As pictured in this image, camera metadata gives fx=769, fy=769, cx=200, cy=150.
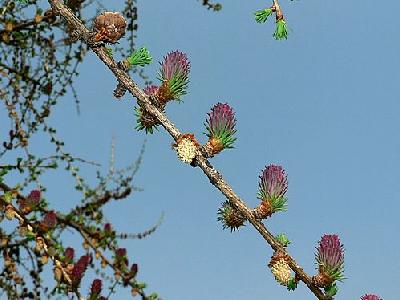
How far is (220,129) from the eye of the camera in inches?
150

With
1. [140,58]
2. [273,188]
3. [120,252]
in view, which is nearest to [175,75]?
[140,58]

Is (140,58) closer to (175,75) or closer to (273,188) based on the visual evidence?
(175,75)

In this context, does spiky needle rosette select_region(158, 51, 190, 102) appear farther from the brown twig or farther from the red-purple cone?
the red-purple cone

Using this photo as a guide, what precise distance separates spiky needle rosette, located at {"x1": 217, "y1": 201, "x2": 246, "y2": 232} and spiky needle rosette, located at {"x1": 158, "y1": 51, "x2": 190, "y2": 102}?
1.98 feet

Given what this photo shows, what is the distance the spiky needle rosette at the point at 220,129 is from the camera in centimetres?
376

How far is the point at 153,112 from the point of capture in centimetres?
376

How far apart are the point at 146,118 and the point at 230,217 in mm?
671

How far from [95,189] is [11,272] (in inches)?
36.8

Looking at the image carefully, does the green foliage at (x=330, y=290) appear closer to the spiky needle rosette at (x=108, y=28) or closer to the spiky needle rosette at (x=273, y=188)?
the spiky needle rosette at (x=273, y=188)

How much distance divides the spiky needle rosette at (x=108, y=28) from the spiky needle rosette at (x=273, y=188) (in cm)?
108

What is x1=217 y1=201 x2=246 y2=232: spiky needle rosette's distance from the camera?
3766mm

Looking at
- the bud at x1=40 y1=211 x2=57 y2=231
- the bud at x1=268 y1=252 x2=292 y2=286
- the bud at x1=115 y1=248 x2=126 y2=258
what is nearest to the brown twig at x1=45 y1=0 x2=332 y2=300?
the bud at x1=268 y1=252 x2=292 y2=286

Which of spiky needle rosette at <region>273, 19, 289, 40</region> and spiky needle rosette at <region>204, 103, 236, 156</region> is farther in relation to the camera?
spiky needle rosette at <region>273, 19, 289, 40</region>

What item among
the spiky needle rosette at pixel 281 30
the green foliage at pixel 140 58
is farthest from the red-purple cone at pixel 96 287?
the spiky needle rosette at pixel 281 30
